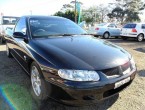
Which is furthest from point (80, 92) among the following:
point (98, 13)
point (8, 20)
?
point (98, 13)

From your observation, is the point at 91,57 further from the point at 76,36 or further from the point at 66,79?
the point at 76,36

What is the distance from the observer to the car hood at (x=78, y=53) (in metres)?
2.84

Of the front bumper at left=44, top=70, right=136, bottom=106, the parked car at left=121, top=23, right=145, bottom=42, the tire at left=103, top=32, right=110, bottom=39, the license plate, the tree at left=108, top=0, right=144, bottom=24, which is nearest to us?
the front bumper at left=44, top=70, right=136, bottom=106

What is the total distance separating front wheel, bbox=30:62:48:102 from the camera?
119 inches

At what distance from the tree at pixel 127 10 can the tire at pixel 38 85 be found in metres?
48.3

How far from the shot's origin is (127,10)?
49500mm

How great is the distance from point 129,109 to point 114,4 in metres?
52.6

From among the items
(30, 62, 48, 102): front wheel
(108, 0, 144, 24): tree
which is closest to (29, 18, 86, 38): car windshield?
(30, 62, 48, 102): front wheel

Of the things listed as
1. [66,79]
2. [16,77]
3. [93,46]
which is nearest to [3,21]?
[16,77]

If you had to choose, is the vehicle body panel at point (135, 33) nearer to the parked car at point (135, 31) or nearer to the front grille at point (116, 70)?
the parked car at point (135, 31)

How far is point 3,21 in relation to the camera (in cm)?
1229

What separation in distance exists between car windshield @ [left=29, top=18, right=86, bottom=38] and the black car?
4 centimetres

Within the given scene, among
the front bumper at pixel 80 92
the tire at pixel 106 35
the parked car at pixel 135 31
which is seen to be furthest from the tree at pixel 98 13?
the front bumper at pixel 80 92

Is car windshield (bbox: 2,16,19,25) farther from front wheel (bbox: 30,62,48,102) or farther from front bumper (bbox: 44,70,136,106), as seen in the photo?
front bumper (bbox: 44,70,136,106)
